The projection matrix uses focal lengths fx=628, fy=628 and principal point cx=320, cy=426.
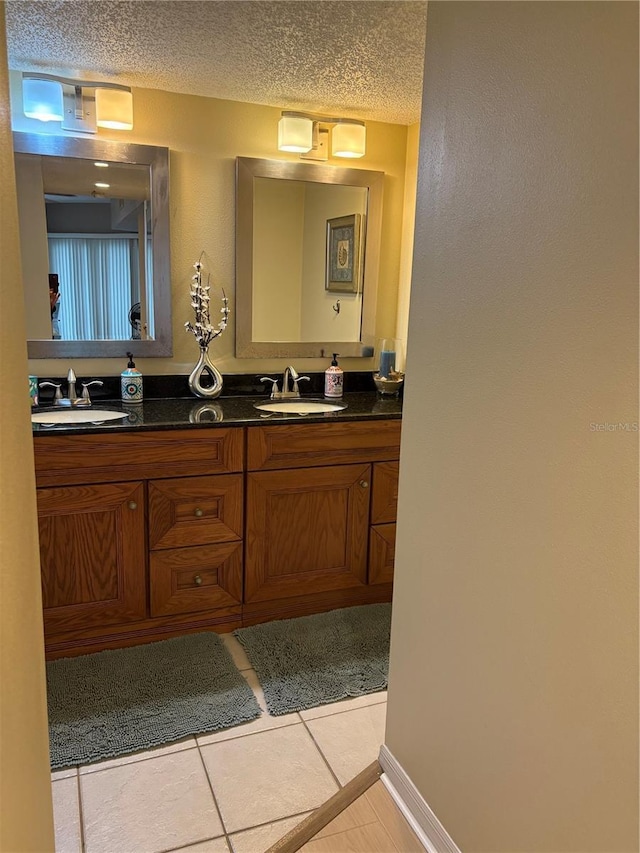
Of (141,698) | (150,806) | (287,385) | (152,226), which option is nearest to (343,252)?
(287,385)

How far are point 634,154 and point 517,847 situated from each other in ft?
4.10

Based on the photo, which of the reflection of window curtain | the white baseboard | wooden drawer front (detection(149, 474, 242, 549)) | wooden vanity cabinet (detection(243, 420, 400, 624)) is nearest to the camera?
the white baseboard

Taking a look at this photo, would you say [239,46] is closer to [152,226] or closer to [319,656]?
[152,226]

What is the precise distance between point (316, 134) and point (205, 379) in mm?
1166

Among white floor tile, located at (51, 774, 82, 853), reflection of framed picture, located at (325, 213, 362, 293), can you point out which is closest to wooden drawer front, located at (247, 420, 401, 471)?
reflection of framed picture, located at (325, 213, 362, 293)

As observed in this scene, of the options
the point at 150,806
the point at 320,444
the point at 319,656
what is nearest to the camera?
the point at 150,806

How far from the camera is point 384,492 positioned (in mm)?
2592

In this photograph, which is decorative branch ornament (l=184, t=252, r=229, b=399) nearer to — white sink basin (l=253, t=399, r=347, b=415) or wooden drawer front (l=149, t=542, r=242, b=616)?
white sink basin (l=253, t=399, r=347, b=415)

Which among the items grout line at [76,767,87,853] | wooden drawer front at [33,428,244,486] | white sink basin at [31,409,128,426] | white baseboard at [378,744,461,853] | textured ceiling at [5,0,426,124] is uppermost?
textured ceiling at [5,0,426,124]

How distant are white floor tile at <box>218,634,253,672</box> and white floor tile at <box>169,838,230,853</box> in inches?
27.8

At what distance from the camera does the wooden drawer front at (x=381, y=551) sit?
8.55 ft

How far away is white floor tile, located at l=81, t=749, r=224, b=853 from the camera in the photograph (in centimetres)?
153

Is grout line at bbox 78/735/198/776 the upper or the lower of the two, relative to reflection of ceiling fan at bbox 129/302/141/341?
lower

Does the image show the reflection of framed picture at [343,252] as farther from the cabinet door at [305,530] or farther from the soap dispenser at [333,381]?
the cabinet door at [305,530]
